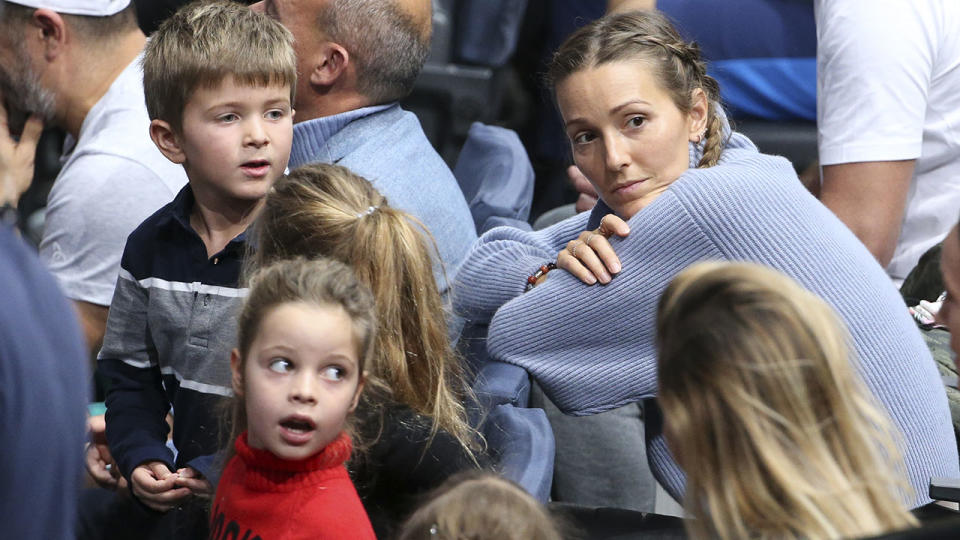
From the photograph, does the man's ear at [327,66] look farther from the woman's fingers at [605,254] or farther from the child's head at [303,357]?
the child's head at [303,357]

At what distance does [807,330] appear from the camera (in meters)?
1.21

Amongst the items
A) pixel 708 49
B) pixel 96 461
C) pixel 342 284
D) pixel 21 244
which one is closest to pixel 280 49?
pixel 342 284

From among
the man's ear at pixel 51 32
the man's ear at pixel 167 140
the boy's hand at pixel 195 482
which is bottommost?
the boy's hand at pixel 195 482

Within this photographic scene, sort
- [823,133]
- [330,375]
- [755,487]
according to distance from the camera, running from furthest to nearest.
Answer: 1. [823,133]
2. [330,375]
3. [755,487]

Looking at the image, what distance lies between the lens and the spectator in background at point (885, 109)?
2.73m

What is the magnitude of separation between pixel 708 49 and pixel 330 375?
9.58ft

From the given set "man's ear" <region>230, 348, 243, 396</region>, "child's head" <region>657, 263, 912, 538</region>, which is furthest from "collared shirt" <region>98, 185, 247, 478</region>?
"child's head" <region>657, 263, 912, 538</region>

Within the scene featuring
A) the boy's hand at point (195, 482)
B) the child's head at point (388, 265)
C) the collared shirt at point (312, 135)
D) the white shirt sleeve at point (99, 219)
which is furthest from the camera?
the collared shirt at point (312, 135)

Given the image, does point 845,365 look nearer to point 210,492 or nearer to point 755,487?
point 755,487

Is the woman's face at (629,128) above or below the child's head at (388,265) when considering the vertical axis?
above

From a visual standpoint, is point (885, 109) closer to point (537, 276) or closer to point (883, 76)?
point (883, 76)

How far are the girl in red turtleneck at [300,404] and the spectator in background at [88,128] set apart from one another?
82 centimetres

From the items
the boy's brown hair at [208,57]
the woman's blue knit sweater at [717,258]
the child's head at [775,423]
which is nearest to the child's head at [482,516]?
the child's head at [775,423]

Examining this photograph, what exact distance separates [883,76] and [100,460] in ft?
6.13
